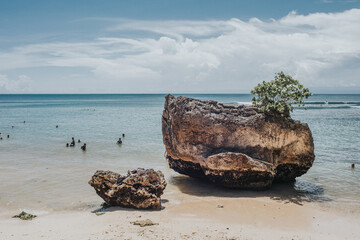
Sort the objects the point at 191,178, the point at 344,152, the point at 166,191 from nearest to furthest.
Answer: the point at 166,191, the point at 191,178, the point at 344,152

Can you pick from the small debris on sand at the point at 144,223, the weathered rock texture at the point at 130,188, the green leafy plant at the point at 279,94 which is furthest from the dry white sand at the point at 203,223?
the green leafy plant at the point at 279,94

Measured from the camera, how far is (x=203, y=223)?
37.0 feet

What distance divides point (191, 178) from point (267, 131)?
5502mm

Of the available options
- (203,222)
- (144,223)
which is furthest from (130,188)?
Result: (203,222)

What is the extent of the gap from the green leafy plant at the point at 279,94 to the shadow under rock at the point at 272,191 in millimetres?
4048

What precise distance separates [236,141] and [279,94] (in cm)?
326

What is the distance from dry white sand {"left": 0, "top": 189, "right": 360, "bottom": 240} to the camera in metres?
9.99

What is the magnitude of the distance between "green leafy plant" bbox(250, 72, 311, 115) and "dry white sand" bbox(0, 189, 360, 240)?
4.58 meters

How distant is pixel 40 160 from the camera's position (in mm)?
22500

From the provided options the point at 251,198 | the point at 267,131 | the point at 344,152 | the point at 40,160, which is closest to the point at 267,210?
the point at 251,198

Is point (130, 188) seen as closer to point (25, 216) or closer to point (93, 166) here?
point (25, 216)

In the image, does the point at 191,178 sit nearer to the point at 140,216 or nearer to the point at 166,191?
the point at 166,191

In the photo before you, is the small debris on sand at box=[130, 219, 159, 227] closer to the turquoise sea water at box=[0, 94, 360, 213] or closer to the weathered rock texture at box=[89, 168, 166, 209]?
the weathered rock texture at box=[89, 168, 166, 209]

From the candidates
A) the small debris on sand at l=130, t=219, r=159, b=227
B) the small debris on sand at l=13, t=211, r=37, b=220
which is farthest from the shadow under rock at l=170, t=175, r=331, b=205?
the small debris on sand at l=13, t=211, r=37, b=220
